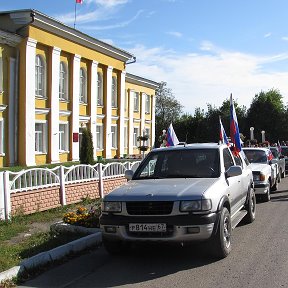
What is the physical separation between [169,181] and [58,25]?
23.8m

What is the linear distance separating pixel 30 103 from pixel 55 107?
9.19 ft

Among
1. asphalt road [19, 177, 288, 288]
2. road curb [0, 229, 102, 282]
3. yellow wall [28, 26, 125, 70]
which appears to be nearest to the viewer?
asphalt road [19, 177, 288, 288]

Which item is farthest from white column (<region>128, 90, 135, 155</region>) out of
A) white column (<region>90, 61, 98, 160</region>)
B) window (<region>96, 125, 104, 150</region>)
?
white column (<region>90, 61, 98, 160</region>)

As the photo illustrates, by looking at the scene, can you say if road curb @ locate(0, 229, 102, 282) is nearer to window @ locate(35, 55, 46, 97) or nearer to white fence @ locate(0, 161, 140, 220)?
white fence @ locate(0, 161, 140, 220)

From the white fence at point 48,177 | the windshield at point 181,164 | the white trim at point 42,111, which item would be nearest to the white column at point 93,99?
the white trim at point 42,111

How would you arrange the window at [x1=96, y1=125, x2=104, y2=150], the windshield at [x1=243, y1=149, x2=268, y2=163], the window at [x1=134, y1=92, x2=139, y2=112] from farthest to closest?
the window at [x1=134, y1=92, x2=139, y2=112] < the window at [x1=96, y1=125, x2=104, y2=150] < the windshield at [x1=243, y1=149, x2=268, y2=163]

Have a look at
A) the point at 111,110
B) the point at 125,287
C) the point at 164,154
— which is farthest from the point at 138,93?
the point at 125,287

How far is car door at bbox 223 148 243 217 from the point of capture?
789 centimetres

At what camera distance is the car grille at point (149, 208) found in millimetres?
6531

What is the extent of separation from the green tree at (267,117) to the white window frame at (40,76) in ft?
138

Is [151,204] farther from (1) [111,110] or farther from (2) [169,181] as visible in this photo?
(1) [111,110]

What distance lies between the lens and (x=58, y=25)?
95.3 ft

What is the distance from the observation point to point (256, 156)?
639 inches

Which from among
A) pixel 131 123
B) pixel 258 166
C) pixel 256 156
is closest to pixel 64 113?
pixel 131 123
